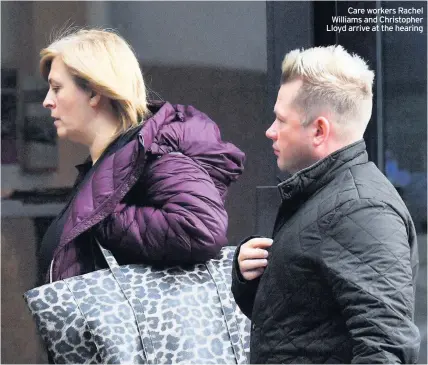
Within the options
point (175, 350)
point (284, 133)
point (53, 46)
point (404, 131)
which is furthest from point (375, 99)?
point (284, 133)

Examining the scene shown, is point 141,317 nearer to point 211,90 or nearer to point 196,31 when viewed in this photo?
point 211,90

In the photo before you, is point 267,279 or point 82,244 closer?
point 267,279

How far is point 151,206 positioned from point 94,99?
0.56m

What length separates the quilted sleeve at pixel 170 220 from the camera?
11.6ft

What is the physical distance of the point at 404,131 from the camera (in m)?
5.45

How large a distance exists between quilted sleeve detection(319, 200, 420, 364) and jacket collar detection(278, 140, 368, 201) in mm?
156

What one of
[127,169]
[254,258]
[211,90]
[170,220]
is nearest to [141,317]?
[170,220]

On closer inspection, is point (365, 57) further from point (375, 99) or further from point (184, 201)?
point (184, 201)

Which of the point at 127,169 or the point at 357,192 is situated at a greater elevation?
the point at 357,192

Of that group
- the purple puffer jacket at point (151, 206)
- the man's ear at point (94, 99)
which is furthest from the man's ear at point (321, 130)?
the man's ear at point (94, 99)

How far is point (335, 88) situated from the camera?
256 cm

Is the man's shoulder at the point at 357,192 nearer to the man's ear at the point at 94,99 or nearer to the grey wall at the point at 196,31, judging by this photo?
the man's ear at the point at 94,99

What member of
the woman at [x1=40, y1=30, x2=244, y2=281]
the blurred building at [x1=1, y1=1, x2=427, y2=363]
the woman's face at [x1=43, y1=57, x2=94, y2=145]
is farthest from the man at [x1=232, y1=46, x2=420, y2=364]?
the blurred building at [x1=1, y1=1, x2=427, y2=363]

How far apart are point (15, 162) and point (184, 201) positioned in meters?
1.73
